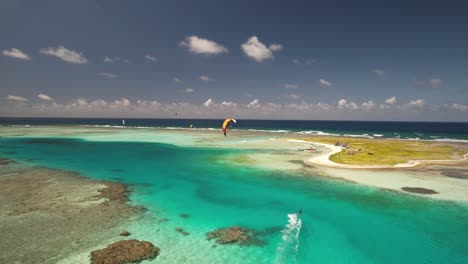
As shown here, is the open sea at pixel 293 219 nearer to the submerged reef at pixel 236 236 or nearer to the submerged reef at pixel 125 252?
the submerged reef at pixel 236 236

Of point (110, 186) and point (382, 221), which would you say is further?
point (110, 186)

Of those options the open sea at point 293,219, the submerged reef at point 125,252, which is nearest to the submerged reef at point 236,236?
the open sea at point 293,219

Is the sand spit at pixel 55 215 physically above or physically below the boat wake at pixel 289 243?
above

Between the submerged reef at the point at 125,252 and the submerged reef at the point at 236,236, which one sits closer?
the submerged reef at the point at 125,252

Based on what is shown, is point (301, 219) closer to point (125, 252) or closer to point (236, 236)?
point (236, 236)

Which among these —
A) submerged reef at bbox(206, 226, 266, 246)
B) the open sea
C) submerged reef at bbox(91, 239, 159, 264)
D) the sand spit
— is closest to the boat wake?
the open sea

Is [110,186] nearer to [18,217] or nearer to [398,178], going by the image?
[18,217]

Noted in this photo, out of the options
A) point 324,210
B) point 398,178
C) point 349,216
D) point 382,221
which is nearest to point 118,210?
point 324,210
